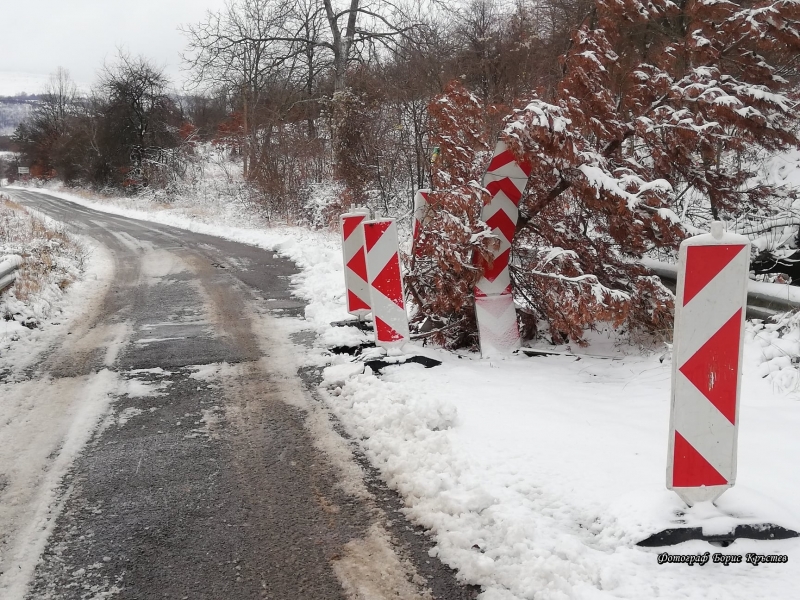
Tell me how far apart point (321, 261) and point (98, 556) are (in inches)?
347

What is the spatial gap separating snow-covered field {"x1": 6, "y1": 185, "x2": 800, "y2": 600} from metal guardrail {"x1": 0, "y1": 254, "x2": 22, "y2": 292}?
14.2ft

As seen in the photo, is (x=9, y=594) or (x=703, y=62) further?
(x=703, y=62)

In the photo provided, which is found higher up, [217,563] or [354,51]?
[354,51]

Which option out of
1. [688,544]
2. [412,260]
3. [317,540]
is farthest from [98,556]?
[412,260]

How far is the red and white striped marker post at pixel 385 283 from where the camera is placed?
5.30 m

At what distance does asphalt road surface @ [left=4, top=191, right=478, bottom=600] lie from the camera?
253cm

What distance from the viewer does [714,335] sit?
8.33ft

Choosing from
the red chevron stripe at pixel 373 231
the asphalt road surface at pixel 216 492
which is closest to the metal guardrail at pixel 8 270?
the asphalt road surface at pixel 216 492

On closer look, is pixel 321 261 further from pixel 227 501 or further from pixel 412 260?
pixel 227 501

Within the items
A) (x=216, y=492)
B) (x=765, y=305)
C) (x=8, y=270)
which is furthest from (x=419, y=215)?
(x=8, y=270)

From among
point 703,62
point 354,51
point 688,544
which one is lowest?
point 688,544

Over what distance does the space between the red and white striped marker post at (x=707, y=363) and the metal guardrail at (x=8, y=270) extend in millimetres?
7509

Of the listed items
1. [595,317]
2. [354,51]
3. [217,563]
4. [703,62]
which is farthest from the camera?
[354,51]

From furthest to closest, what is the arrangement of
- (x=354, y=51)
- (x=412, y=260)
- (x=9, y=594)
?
(x=354, y=51), (x=412, y=260), (x=9, y=594)
